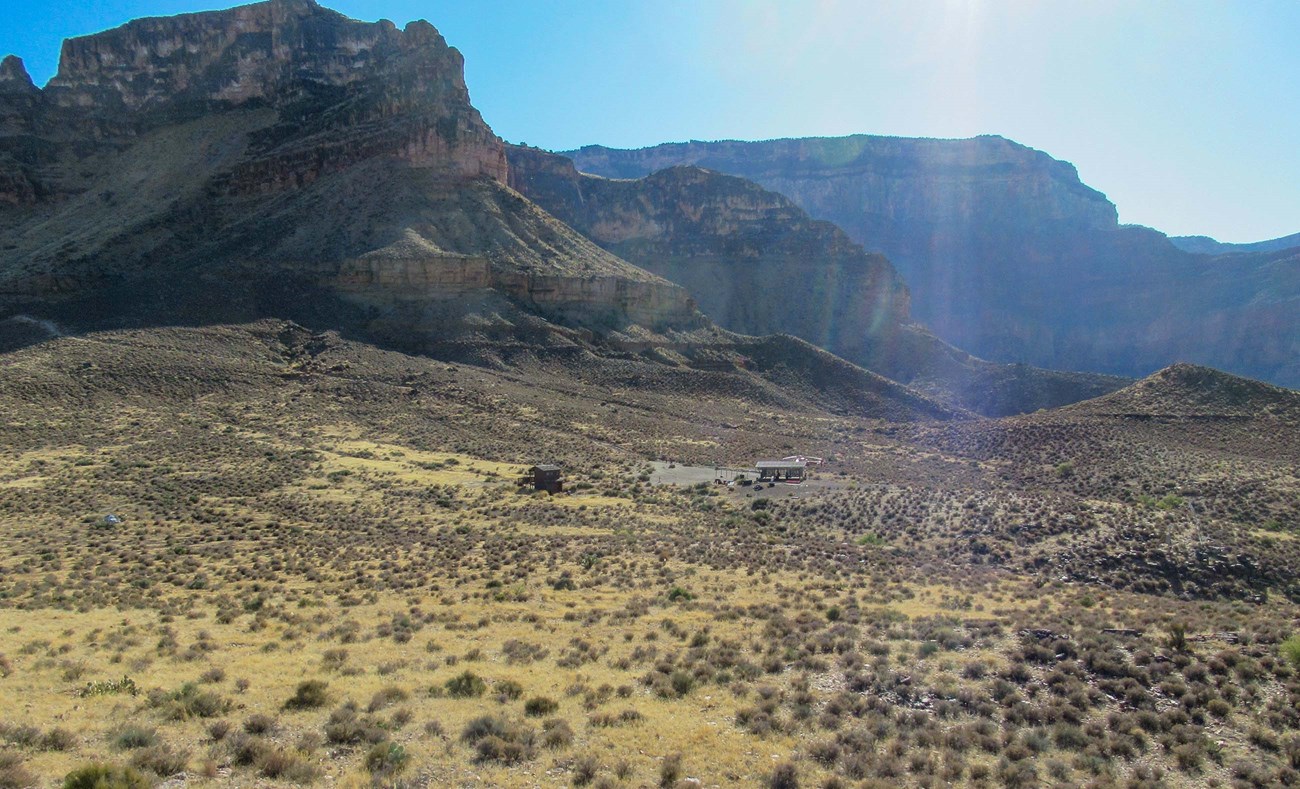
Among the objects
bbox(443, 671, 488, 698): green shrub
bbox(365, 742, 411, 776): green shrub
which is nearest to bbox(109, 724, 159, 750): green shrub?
bbox(365, 742, 411, 776): green shrub

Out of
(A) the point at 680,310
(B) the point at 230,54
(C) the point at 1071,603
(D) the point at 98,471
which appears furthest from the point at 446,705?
(B) the point at 230,54

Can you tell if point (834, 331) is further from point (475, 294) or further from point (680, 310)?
point (475, 294)

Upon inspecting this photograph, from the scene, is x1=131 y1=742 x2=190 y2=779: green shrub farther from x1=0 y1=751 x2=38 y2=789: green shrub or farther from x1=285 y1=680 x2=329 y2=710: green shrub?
x1=285 y1=680 x2=329 y2=710: green shrub

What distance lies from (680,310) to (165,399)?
2158 inches

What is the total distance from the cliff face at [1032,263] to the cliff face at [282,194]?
95.7m

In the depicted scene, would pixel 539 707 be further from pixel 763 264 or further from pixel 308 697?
pixel 763 264

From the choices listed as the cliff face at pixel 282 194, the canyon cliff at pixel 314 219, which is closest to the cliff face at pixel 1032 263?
the canyon cliff at pixel 314 219

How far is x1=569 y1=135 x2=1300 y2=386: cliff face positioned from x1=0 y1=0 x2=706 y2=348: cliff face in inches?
3766

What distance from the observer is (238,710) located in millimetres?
11312

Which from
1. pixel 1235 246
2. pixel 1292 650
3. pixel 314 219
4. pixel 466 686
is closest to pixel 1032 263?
pixel 1235 246

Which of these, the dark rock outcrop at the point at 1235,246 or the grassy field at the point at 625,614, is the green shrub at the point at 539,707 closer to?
the grassy field at the point at 625,614

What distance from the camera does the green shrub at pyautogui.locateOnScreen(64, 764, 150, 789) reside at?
8094mm

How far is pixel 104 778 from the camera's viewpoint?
27.1 feet

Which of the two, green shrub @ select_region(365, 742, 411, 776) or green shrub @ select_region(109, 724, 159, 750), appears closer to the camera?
green shrub @ select_region(365, 742, 411, 776)
